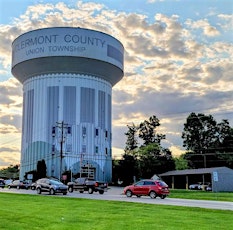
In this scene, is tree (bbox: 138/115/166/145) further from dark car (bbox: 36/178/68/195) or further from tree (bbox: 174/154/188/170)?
dark car (bbox: 36/178/68/195)

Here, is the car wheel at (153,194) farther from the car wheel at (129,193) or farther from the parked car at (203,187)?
the parked car at (203,187)

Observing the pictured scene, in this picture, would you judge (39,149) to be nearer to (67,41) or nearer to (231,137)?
(67,41)

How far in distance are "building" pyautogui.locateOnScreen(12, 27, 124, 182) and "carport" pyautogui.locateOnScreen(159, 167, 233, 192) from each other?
15.3m

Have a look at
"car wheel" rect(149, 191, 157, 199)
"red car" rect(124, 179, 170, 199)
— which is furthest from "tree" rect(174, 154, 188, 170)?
"car wheel" rect(149, 191, 157, 199)

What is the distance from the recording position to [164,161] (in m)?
94.2

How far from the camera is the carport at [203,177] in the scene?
7056 cm

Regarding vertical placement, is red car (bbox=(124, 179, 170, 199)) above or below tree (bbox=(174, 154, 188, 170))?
below

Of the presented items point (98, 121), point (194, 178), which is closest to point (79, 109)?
point (98, 121)

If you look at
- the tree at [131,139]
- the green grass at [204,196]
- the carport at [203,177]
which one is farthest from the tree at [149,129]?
the green grass at [204,196]

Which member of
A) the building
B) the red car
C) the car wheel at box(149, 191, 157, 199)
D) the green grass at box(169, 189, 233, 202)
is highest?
the building

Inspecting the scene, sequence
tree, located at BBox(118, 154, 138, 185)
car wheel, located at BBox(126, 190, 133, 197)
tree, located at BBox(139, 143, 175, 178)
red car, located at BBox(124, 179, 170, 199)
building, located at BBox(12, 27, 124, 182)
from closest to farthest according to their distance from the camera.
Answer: red car, located at BBox(124, 179, 170, 199), car wheel, located at BBox(126, 190, 133, 197), building, located at BBox(12, 27, 124, 182), tree, located at BBox(118, 154, 138, 185), tree, located at BBox(139, 143, 175, 178)

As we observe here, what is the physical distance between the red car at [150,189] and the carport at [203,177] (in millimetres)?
22397

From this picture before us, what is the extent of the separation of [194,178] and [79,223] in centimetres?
7786

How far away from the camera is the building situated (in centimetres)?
8362
